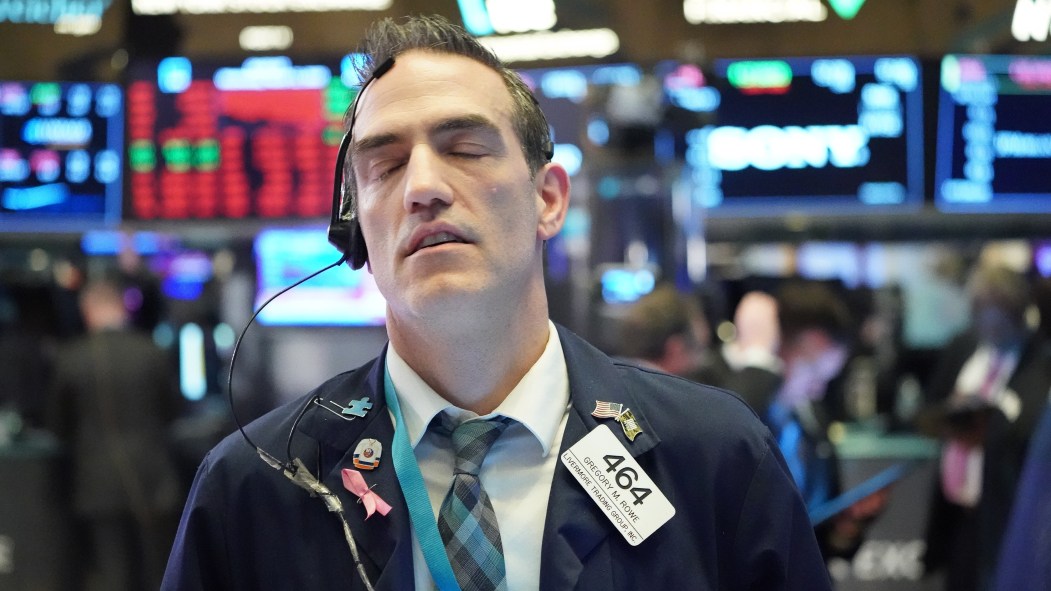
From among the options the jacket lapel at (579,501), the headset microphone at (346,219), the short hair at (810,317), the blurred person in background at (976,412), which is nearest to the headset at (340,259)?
the headset microphone at (346,219)

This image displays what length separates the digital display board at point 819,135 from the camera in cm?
436

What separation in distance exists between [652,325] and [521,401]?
204 centimetres

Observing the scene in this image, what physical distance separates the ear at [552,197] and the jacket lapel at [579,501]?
0.19 meters

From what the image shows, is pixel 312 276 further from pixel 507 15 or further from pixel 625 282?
pixel 507 15

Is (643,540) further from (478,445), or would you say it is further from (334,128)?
(334,128)

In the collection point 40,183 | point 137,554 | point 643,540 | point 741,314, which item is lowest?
point 137,554

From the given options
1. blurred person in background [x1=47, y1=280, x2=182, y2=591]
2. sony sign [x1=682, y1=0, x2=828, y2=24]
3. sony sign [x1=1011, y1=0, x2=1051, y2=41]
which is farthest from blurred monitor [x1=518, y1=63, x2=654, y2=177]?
blurred person in background [x1=47, y1=280, x2=182, y2=591]

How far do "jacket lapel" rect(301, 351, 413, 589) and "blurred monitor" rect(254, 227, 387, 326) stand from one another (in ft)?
10.2

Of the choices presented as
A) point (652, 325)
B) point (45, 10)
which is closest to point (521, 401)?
point (652, 325)

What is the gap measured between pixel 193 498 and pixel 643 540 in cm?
56

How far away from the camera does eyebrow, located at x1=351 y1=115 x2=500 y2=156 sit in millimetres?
1429

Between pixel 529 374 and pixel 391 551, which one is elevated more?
pixel 529 374

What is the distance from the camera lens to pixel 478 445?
1.43 m

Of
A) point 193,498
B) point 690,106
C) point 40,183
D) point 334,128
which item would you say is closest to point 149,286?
point 40,183
